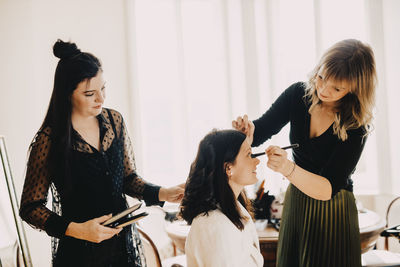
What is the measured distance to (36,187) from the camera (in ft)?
4.26

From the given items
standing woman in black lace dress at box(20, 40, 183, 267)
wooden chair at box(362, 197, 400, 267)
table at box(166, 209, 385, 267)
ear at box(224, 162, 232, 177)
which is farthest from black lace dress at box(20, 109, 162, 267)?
wooden chair at box(362, 197, 400, 267)

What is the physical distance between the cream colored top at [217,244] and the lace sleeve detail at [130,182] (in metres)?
0.25

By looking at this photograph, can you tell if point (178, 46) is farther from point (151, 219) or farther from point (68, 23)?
point (151, 219)

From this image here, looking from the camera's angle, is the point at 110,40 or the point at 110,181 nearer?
the point at 110,181

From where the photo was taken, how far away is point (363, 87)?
4.57 ft

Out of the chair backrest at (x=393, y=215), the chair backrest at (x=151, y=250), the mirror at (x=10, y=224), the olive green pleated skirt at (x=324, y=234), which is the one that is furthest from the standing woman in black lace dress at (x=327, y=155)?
the chair backrest at (x=393, y=215)

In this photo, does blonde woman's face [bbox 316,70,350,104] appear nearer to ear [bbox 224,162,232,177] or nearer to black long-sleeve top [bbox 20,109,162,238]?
ear [bbox 224,162,232,177]

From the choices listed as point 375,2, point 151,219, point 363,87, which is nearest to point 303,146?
point 363,87

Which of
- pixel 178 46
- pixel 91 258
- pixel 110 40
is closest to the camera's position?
pixel 91 258

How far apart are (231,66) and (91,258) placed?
2.62m

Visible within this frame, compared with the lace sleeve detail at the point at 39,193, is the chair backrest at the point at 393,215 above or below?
below

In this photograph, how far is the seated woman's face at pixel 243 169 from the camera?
4.83ft

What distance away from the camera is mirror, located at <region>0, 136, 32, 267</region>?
209 centimetres

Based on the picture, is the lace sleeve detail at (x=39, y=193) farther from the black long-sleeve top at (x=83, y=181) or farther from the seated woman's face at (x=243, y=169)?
the seated woman's face at (x=243, y=169)
